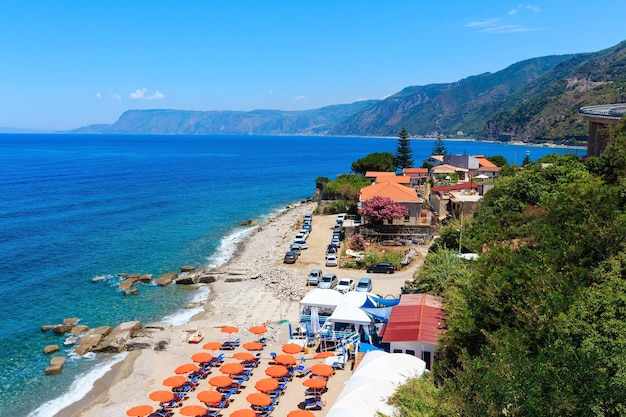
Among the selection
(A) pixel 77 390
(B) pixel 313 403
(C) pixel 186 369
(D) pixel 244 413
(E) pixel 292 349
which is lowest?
(A) pixel 77 390

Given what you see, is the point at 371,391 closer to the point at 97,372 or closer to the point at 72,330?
the point at 97,372

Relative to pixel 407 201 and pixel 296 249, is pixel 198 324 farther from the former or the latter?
pixel 407 201

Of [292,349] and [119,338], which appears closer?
[292,349]

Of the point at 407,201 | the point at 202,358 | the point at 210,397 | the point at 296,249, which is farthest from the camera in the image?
the point at 407,201

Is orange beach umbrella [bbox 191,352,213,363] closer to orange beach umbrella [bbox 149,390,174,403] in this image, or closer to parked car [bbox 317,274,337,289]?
Result: orange beach umbrella [bbox 149,390,174,403]

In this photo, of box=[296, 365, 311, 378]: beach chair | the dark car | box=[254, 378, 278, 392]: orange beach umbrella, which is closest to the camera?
box=[254, 378, 278, 392]: orange beach umbrella

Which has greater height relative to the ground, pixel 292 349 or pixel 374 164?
pixel 374 164

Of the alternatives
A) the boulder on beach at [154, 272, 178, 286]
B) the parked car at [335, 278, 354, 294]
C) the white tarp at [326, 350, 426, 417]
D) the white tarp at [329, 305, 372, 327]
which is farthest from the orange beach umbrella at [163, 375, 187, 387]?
the boulder on beach at [154, 272, 178, 286]

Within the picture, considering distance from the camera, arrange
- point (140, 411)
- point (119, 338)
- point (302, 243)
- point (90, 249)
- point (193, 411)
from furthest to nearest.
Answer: point (90, 249), point (302, 243), point (119, 338), point (140, 411), point (193, 411)

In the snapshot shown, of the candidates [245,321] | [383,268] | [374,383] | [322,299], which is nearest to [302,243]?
[383,268]
